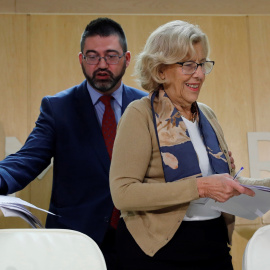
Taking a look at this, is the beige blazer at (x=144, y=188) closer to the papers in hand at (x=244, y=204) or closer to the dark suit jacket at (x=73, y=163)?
the papers in hand at (x=244, y=204)

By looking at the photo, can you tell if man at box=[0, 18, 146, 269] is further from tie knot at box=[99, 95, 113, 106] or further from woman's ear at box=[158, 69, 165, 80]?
woman's ear at box=[158, 69, 165, 80]

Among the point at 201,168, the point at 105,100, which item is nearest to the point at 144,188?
the point at 201,168

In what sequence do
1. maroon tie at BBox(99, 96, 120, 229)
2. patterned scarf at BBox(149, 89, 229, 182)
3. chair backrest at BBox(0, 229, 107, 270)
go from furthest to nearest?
maroon tie at BBox(99, 96, 120, 229) < patterned scarf at BBox(149, 89, 229, 182) < chair backrest at BBox(0, 229, 107, 270)

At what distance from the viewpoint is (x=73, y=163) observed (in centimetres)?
208

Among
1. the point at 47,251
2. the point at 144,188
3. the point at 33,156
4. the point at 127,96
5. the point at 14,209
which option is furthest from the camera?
the point at 127,96

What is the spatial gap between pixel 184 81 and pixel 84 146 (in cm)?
64

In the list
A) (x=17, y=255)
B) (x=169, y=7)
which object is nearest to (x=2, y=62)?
(x=169, y=7)

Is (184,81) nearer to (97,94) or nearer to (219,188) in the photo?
(219,188)

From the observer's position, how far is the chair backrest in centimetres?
103

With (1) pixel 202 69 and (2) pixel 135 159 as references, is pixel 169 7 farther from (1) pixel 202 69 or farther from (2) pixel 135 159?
(2) pixel 135 159

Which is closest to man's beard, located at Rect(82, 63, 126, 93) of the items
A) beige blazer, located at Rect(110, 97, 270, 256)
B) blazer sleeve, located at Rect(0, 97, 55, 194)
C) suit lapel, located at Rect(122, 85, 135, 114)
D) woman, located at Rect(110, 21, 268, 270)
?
suit lapel, located at Rect(122, 85, 135, 114)

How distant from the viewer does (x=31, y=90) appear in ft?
9.67

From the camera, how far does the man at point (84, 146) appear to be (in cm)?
199

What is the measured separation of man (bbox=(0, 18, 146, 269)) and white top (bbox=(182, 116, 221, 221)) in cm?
52
